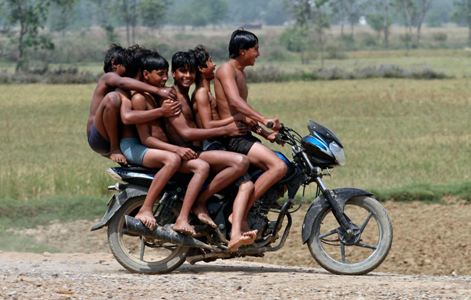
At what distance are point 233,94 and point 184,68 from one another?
0.44 m

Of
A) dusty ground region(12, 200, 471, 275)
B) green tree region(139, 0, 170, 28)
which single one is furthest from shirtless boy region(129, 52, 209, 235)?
green tree region(139, 0, 170, 28)

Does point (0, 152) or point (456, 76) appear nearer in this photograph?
point (0, 152)

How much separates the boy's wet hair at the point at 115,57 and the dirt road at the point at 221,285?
1571 mm

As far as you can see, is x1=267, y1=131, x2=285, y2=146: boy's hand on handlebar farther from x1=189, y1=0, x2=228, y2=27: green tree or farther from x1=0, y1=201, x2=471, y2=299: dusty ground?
x1=189, y1=0, x2=228, y2=27: green tree

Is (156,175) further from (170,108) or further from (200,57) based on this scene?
(200,57)

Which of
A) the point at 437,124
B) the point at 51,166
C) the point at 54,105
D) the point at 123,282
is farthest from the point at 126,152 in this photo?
the point at 54,105

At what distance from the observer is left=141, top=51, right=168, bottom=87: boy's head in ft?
30.0

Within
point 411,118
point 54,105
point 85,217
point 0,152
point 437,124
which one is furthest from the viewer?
point 54,105

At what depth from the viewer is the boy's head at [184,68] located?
9125mm

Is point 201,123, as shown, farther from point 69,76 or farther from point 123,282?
point 69,76

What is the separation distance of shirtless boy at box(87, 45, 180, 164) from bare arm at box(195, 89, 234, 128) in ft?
0.60

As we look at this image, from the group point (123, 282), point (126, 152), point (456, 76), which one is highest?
point (126, 152)

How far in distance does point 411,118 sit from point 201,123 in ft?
68.4

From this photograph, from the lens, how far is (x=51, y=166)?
65.0 ft
